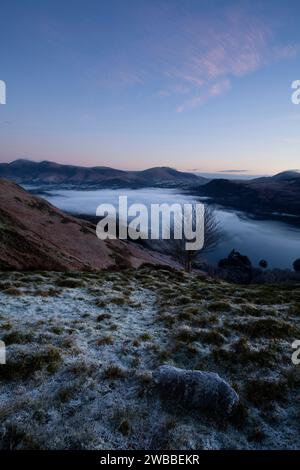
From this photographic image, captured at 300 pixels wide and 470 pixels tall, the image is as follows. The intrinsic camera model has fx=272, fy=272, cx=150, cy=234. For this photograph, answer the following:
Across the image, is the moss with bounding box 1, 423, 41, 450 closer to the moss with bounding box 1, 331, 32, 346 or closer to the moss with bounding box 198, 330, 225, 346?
the moss with bounding box 1, 331, 32, 346

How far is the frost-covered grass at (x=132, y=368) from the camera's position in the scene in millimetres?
7457

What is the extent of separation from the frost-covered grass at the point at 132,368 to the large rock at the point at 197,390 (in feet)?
0.93

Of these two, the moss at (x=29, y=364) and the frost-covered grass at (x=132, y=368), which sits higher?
the moss at (x=29, y=364)

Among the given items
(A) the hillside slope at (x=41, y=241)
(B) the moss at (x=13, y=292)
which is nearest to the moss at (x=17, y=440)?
(B) the moss at (x=13, y=292)

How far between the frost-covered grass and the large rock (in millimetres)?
283

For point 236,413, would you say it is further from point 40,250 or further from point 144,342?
point 40,250

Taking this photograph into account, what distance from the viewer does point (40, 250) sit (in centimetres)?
4166

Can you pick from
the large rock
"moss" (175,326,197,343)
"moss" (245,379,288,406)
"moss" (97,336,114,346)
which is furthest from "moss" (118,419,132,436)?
"moss" (175,326,197,343)

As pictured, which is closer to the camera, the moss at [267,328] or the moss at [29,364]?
the moss at [29,364]

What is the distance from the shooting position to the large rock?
8.27 metres

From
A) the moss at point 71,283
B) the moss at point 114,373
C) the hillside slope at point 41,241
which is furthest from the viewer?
the hillside slope at point 41,241

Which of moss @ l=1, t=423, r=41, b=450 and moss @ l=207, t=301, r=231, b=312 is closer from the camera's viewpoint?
moss @ l=1, t=423, r=41, b=450

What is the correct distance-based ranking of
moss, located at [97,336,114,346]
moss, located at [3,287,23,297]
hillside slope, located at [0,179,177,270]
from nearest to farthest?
moss, located at [97,336,114,346] → moss, located at [3,287,23,297] → hillside slope, located at [0,179,177,270]

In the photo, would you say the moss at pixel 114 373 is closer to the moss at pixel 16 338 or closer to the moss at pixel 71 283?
the moss at pixel 16 338
